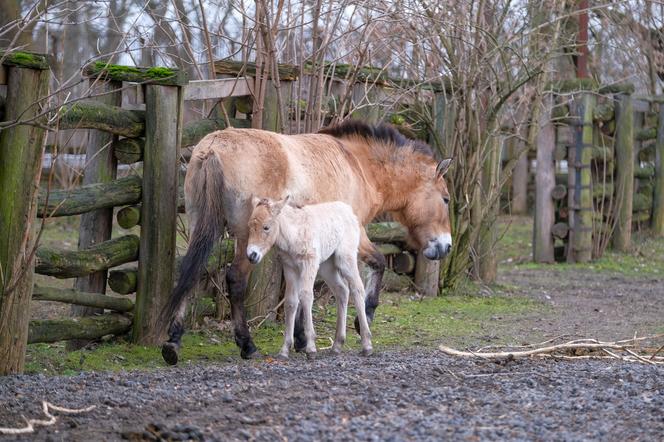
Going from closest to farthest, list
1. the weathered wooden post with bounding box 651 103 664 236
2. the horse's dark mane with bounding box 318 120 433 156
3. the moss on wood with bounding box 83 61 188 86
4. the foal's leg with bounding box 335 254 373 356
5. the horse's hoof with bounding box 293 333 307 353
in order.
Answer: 1. the moss on wood with bounding box 83 61 188 86
2. the foal's leg with bounding box 335 254 373 356
3. the horse's hoof with bounding box 293 333 307 353
4. the horse's dark mane with bounding box 318 120 433 156
5. the weathered wooden post with bounding box 651 103 664 236

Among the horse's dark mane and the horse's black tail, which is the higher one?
the horse's dark mane

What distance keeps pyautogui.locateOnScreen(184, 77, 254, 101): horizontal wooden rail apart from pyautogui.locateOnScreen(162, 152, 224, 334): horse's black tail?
0.99 metres

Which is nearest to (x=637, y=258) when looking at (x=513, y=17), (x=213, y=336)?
(x=513, y=17)

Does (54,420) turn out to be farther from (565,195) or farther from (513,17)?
(565,195)

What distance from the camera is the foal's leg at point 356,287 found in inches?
263

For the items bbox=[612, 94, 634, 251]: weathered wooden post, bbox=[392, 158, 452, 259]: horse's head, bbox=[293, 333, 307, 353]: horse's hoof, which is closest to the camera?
bbox=[293, 333, 307, 353]: horse's hoof

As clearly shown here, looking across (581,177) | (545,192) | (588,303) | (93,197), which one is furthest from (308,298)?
(581,177)

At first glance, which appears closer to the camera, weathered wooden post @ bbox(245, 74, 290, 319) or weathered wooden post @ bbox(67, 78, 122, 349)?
weathered wooden post @ bbox(67, 78, 122, 349)

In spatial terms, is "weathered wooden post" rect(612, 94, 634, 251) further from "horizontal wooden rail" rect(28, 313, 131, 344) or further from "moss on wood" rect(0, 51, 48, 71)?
"moss on wood" rect(0, 51, 48, 71)

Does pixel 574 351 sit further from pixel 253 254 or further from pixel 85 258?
pixel 85 258

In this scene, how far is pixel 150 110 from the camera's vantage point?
6.66 meters

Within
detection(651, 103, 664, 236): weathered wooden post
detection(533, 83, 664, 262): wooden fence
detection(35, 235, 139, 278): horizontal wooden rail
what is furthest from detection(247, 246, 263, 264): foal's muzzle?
detection(651, 103, 664, 236): weathered wooden post

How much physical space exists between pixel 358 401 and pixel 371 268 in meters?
2.73

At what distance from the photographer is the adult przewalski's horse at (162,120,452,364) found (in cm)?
622
